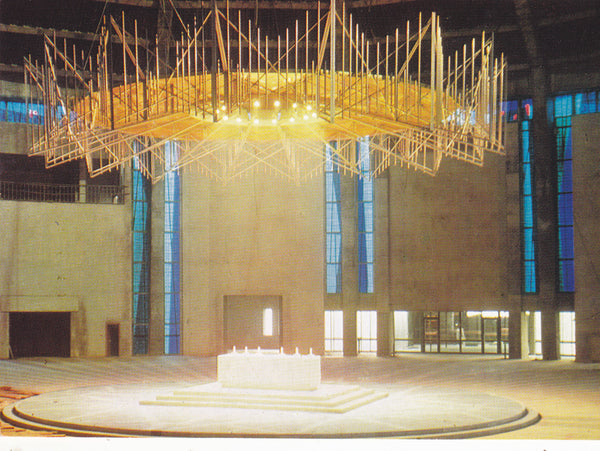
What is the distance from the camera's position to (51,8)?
21.9 m

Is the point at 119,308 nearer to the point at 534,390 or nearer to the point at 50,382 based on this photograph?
the point at 50,382

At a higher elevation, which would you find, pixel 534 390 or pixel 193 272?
pixel 193 272

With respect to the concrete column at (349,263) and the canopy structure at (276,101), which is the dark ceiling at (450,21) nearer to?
the concrete column at (349,263)

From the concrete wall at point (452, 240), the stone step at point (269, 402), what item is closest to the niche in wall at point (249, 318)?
the concrete wall at point (452, 240)

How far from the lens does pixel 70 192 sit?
24141mm

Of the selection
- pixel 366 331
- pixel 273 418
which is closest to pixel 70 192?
pixel 366 331

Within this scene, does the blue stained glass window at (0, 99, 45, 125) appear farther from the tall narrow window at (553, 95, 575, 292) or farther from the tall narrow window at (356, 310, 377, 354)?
the tall narrow window at (553, 95, 575, 292)

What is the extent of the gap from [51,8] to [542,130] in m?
15.0

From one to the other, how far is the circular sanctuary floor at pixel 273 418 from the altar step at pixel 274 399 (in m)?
0.16

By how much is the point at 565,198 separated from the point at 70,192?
1556 centimetres

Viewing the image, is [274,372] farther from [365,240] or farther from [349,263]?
[365,240]

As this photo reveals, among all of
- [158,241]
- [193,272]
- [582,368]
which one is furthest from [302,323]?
[582,368]

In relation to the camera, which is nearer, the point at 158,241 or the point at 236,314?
the point at 158,241

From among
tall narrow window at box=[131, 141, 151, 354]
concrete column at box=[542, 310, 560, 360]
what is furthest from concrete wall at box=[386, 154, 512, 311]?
tall narrow window at box=[131, 141, 151, 354]
